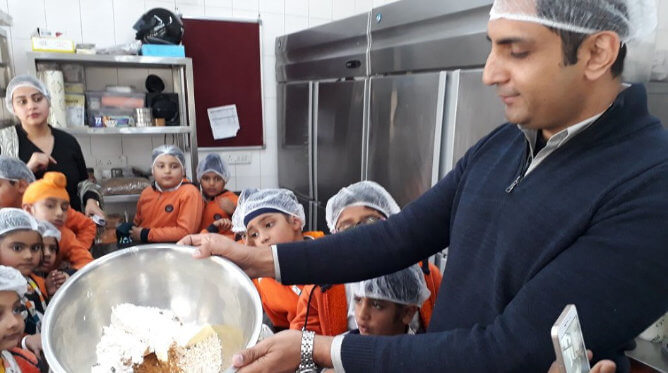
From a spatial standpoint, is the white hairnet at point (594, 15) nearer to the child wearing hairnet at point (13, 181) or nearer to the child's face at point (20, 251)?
the child's face at point (20, 251)

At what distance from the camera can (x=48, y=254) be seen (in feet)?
5.17

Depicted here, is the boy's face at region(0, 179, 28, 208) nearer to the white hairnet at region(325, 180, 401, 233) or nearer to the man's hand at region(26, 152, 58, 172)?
the man's hand at region(26, 152, 58, 172)

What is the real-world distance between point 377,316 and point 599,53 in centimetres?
76

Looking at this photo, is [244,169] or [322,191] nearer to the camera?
[322,191]

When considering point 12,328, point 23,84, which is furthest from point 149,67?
point 12,328

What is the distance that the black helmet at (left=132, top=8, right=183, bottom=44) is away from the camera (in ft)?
7.96

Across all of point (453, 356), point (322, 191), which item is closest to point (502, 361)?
point (453, 356)

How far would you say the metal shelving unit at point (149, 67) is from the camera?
226 cm

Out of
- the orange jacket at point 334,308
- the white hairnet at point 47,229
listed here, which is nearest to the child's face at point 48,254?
the white hairnet at point 47,229

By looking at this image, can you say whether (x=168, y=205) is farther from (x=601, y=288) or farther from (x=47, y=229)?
(x=601, y=288)

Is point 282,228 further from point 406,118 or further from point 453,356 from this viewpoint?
point 453,356

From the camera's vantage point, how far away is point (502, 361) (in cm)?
55

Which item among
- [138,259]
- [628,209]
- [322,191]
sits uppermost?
[628,209]

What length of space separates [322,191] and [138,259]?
167 cm
